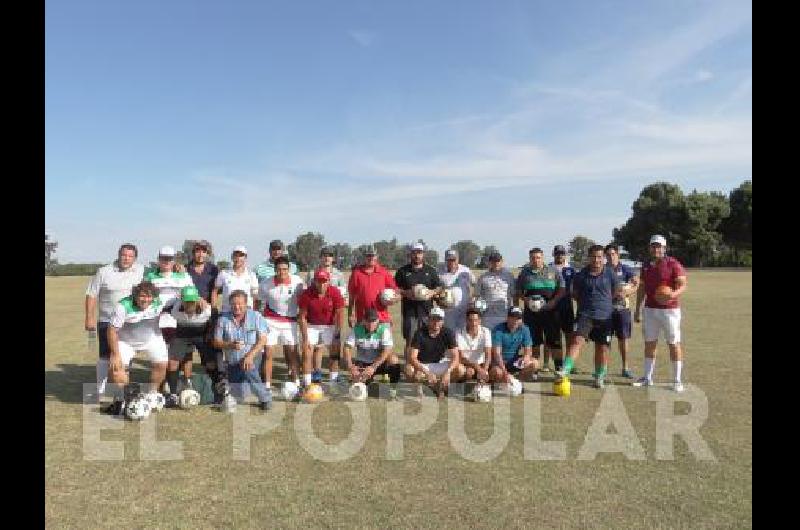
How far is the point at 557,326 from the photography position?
9.84 m

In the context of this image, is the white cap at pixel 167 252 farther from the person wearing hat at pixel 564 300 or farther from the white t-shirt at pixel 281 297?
the person wearing hat at pixel 564 300

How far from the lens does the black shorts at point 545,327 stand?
981 cm

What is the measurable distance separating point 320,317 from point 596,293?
→ 4.50m

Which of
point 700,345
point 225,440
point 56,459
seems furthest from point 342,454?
point 700,345

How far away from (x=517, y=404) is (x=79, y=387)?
6.94m

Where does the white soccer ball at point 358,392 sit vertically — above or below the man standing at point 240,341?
below

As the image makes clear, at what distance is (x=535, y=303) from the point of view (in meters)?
9.56

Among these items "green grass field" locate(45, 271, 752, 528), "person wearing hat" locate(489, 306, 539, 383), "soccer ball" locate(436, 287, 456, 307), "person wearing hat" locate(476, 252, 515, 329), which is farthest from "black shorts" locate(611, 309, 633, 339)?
"soccer ball" locate(436, 287, 456, 307)

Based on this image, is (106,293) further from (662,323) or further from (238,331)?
(662,323)

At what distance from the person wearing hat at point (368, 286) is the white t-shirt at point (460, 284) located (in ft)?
3.20

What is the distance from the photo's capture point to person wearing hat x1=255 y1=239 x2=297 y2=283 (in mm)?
9383

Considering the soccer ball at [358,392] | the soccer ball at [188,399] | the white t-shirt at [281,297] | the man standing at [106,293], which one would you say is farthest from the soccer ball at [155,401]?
the soccer ball at [358,392]

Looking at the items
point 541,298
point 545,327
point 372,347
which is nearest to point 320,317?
point 372,347

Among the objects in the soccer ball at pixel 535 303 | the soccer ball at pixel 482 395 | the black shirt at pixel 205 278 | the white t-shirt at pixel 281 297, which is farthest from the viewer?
the soccer ball at pixel 535 303
